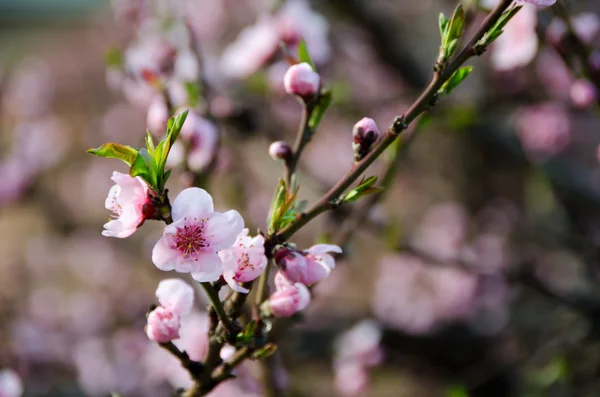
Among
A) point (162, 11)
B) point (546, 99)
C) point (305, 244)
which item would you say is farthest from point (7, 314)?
point (546, 99)

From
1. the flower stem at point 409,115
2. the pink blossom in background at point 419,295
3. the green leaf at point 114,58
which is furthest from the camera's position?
the pink blossom in background at point 419,295

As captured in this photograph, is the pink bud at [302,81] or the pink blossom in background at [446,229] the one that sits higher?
the pink blossom in background at [446,229]

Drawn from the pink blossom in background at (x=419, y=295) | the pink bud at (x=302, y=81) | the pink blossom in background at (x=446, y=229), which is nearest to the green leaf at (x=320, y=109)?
the pink bud at (x=302, y=81)

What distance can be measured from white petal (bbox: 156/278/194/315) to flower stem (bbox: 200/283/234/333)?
0.40ft

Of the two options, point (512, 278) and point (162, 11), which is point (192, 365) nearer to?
point (512, 278)

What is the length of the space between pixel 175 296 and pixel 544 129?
2770 mm

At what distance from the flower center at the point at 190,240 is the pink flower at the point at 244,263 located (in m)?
0.04

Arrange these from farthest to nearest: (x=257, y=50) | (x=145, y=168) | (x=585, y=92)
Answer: (x=257, y=50) → (x=585, y=92) → (x=145, y=168)

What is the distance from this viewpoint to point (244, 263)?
807 mm

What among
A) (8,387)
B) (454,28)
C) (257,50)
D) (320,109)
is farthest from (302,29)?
(8,387)

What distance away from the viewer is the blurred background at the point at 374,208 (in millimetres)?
1751

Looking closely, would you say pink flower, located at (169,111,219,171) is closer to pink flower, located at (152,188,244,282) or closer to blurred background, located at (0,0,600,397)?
blurred background, located at (0,0,600,397)

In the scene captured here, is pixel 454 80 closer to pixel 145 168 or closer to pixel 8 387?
pixel 145 168

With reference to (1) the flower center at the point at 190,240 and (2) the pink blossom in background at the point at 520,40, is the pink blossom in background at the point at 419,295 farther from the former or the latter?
(1) the flower center at the point at 190,240
